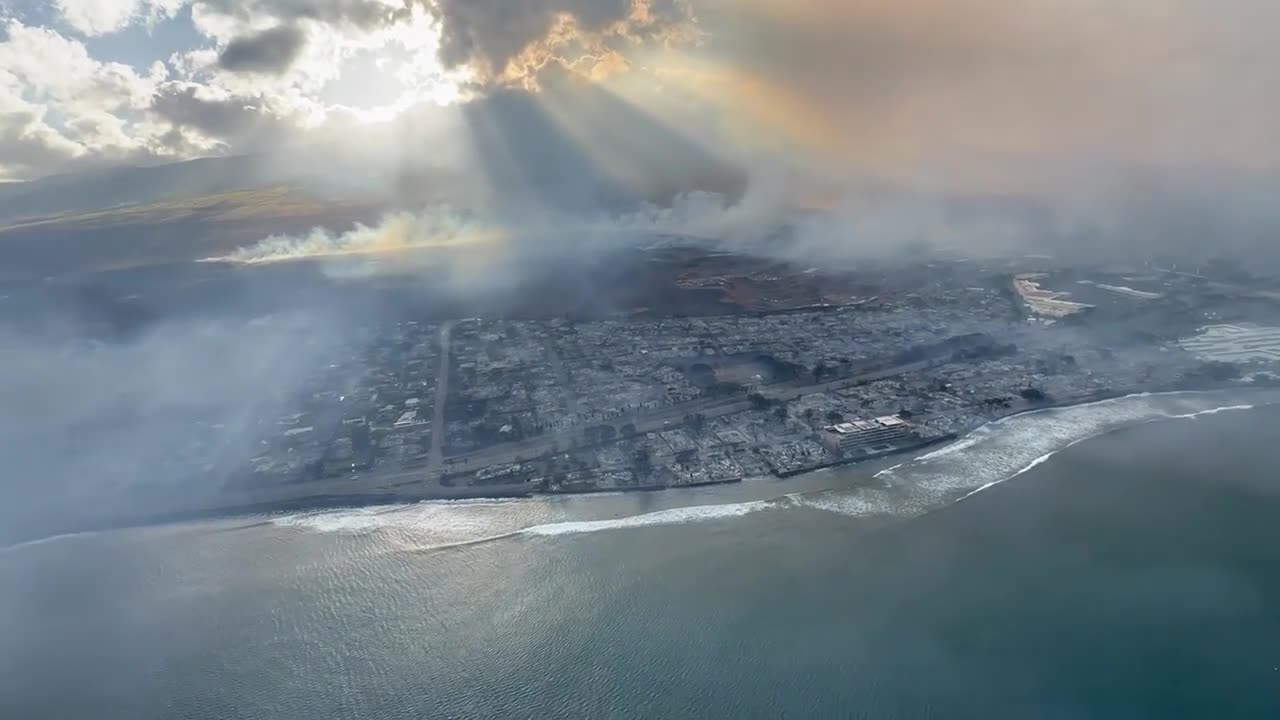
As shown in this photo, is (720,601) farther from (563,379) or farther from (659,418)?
(563,379)

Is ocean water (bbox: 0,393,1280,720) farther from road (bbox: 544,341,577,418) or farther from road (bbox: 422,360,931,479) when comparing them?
road (bbox: 544,341,577,418)

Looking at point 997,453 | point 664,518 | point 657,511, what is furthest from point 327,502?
point 997,453

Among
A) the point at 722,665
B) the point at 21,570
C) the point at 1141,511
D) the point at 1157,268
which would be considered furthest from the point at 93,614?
the point at 1157,268

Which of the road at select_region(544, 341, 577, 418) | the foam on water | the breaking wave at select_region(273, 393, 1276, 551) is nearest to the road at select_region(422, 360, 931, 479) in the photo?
the road at select_region(544, 341, 577, 418)

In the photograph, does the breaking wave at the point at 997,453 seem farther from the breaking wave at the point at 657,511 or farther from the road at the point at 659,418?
the road at the point at 659,418

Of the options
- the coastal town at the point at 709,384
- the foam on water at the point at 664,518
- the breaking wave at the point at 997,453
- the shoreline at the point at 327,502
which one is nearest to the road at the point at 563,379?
the coastal town at the point at 709,384
